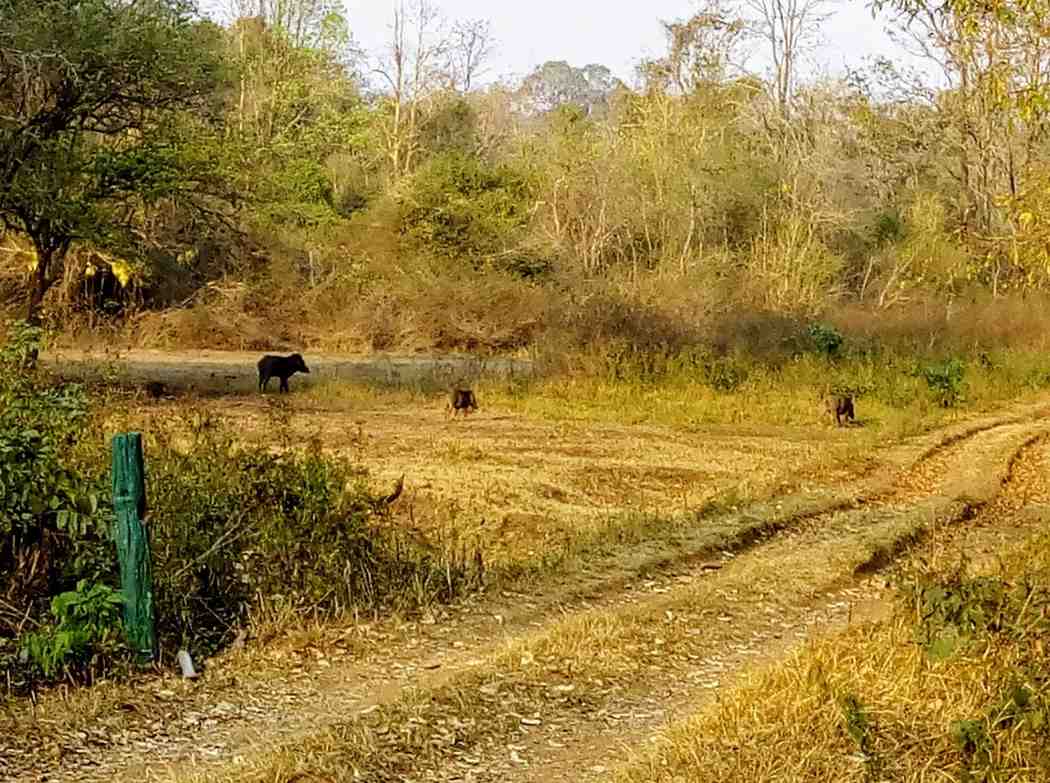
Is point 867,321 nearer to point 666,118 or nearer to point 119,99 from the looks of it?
point 666,118

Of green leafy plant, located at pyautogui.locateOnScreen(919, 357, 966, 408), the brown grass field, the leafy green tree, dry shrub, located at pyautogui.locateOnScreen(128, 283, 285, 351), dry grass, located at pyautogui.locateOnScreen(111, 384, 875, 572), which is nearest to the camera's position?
the brown grass field

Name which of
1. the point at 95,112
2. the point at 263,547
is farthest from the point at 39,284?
the point at 263,547

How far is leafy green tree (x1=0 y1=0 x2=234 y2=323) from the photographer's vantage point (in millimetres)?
16219

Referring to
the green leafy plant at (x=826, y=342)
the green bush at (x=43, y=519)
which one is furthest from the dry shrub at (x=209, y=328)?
the green bush at (x=43, y=519)

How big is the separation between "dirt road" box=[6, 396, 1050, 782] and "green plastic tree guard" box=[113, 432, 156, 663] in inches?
10.9

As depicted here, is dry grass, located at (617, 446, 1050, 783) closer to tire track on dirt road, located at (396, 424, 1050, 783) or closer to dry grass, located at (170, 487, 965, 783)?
tire track on dirt road, located at (396, 424, 1050, 783)

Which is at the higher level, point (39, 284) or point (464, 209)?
point (464, 209)

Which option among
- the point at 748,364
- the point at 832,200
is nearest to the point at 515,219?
the point at 832,200

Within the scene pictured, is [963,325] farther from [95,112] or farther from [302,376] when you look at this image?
[95,112]

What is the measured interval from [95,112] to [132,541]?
47.0 ft

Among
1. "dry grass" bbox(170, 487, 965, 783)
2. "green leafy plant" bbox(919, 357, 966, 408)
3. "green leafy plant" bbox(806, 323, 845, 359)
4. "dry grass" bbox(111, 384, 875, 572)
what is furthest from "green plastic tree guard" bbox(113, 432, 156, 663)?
"green leafy plant" bbox(806, 323, 845, 359)

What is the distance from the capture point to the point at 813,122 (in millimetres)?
36500

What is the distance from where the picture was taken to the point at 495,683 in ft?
18.0

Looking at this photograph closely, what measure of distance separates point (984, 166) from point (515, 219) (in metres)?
16.1
